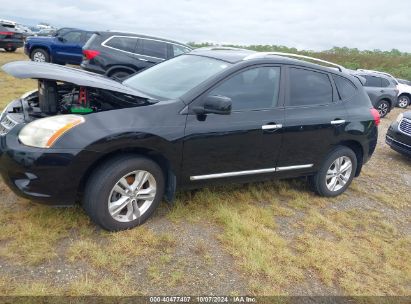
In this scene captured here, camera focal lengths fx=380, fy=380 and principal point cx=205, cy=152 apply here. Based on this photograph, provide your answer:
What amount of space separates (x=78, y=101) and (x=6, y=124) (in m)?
0.65

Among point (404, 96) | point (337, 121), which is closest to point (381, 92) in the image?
point (404, 96)

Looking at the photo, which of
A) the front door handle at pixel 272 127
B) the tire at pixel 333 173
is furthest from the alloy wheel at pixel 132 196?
the tire at pixel 333 173

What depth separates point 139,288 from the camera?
2799 mm

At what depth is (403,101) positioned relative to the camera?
19.1 m

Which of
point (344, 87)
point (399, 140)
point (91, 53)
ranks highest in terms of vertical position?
Result: point (344, 87)

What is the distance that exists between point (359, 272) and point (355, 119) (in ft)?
6.93

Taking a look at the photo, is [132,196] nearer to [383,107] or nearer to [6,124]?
[6,124]

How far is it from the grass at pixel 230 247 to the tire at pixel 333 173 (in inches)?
8.9

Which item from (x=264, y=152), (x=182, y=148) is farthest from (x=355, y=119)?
(x=182, y=148)

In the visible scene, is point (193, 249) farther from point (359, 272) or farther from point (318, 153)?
point (318, 153)

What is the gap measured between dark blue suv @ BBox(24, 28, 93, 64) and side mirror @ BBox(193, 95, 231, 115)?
13.7 m

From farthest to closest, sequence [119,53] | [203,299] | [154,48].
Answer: [154,48], [119,53], [203,299]

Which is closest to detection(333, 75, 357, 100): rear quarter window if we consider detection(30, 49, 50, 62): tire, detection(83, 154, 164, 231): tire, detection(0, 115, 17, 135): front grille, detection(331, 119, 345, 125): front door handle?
detection(331, 119, 345, 125): front door handle

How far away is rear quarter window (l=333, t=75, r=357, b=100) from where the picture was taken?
4793 millimetres
